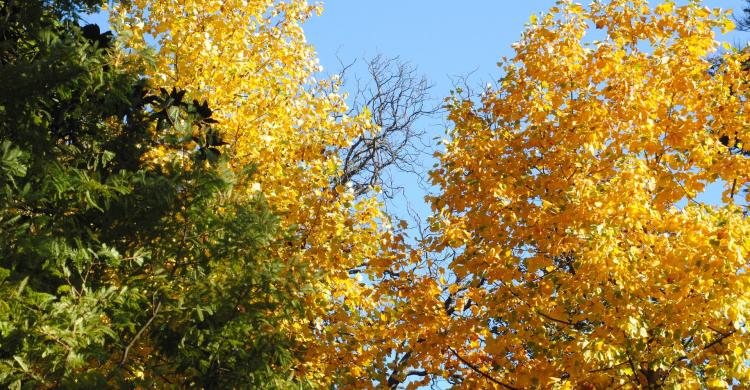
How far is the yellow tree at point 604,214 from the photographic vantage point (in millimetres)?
8000

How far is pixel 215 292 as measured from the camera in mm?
8344

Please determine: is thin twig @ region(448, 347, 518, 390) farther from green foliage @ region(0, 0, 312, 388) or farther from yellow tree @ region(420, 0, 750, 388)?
green foliage @ region(0, 0, 312, 388)

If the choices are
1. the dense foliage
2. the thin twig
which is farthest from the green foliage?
the thin twig

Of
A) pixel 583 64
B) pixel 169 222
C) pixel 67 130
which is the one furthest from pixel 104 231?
pixel 583 64

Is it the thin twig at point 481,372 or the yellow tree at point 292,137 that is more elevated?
the yellow tree at point 292,137

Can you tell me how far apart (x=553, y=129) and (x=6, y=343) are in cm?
685

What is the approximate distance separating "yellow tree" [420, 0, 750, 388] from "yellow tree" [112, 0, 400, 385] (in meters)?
1.54

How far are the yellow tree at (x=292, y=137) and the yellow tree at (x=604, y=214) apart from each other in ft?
5.04

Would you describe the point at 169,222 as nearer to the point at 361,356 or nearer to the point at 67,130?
the point at 67,130

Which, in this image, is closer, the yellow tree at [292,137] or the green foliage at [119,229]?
the green foliage at [119,229]

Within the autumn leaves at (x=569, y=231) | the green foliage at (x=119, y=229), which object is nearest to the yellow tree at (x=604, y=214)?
the autumn leaves at (x=569, y=231)

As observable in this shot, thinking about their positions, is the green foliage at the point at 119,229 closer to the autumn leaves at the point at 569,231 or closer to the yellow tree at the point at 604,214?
the autumn leaves at the point at 569,231

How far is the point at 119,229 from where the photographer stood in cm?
835

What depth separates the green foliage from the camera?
291 inches
